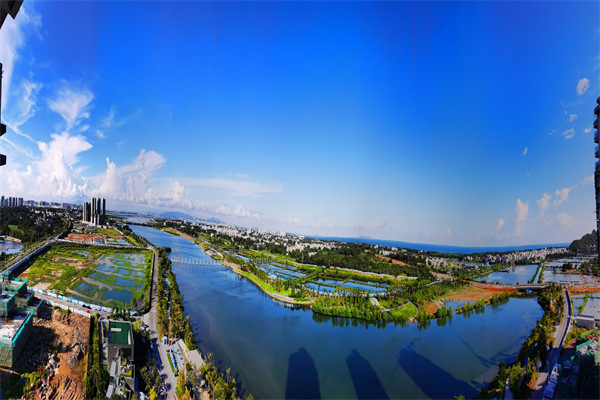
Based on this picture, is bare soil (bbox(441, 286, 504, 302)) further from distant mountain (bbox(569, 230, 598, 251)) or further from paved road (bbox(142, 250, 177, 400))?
paved road (bbox(142, 250, 177, 400))

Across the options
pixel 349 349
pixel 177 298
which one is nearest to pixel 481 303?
pixel 349 349

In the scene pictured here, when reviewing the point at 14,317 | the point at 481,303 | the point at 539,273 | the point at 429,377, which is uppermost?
the point at 14,317

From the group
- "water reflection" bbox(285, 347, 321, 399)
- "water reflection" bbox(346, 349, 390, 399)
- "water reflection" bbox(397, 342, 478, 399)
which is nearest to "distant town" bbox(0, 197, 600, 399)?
"water reflection" bbox(397, 342, 478, 399)

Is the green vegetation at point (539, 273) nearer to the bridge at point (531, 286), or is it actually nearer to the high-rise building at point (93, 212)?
the bridge at point (531, 286)

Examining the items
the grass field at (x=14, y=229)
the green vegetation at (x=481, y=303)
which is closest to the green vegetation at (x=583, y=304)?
the green vegetation at (x=481, y=303)

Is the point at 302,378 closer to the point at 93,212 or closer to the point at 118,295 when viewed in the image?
the point at 118,295
